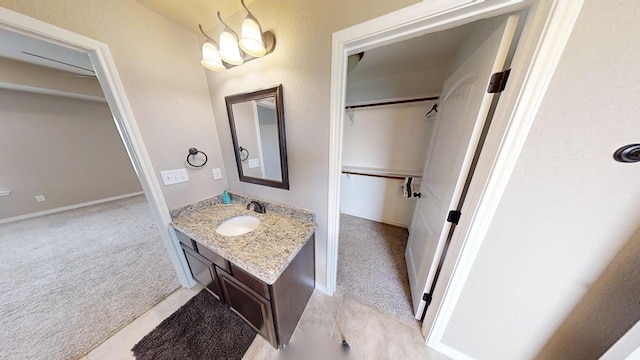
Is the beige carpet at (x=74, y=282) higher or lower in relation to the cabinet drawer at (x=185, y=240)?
lower

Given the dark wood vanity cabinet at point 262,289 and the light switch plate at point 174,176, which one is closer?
the dark wood vanity cabinet at point 262,289

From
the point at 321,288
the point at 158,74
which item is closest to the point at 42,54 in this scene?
the point at 158,74

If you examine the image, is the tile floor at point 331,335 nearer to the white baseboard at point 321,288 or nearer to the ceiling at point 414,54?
the white baseboard at point 321,288

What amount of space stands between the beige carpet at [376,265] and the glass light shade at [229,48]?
2.05 metres

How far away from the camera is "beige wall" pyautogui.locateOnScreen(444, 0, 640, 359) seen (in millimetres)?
546

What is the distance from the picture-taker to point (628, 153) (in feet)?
1.90

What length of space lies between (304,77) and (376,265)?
1935 mm

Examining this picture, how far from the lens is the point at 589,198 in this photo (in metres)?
0.65

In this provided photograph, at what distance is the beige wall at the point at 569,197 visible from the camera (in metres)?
0.55

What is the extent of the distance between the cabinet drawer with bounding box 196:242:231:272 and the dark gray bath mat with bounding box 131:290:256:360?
0.56 metres

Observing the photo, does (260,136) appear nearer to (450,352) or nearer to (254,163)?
(254,163)

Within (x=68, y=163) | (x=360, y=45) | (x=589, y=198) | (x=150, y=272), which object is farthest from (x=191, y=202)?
(x=68, y=163)

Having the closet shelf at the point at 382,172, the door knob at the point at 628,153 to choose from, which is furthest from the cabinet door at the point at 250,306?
the closet shelf at the point at 382,172

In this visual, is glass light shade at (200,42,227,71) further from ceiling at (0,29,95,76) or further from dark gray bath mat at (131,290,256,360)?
dark gray bath mat at (131,290,256,360)
